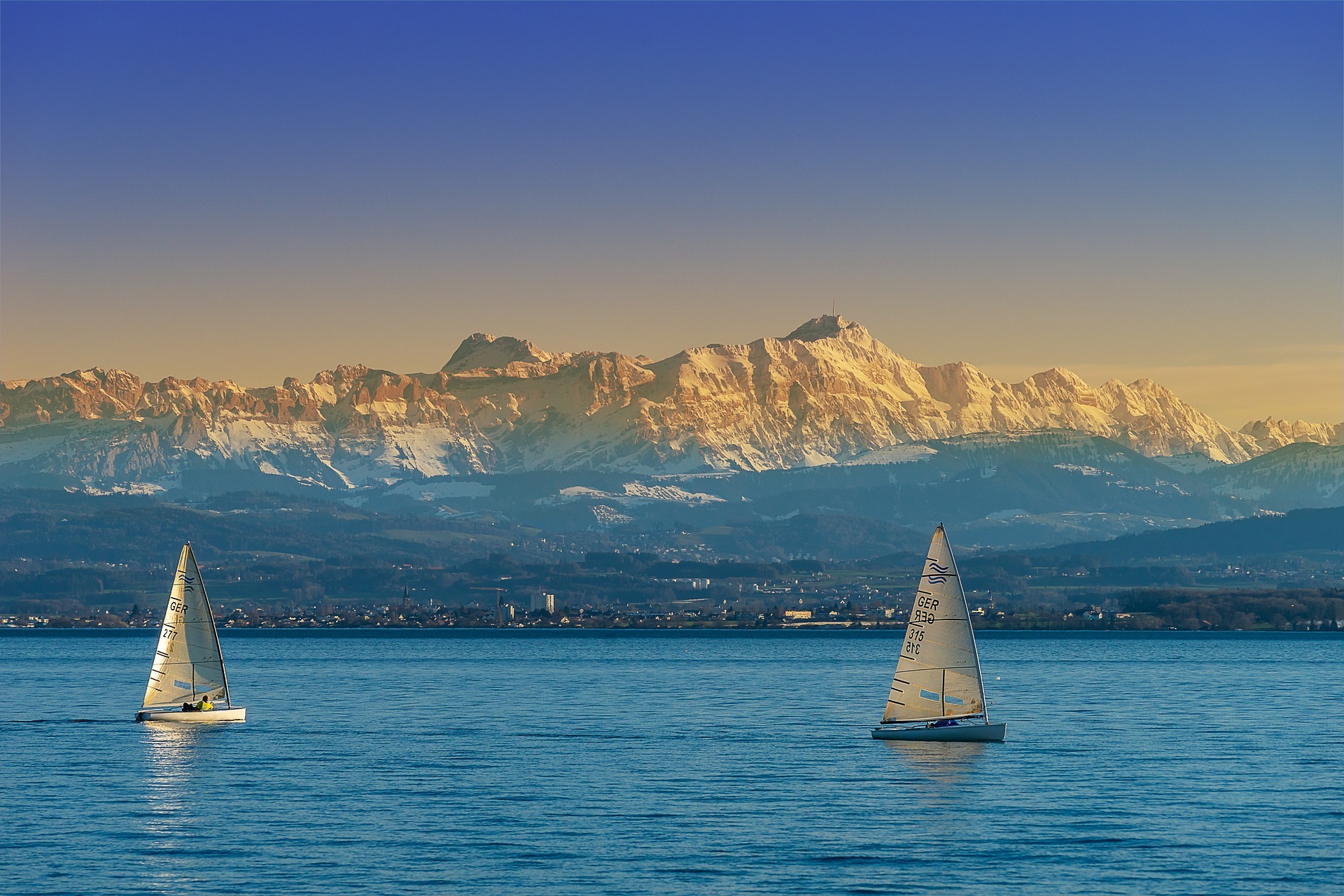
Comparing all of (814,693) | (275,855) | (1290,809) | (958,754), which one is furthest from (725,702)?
(275,855)

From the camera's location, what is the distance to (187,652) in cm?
11338

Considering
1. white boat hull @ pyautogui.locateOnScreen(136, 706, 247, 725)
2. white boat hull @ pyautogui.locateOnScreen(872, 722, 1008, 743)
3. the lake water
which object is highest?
white boat hull @ pyautogui.locateOnScreen(136, 706, 247, 725)

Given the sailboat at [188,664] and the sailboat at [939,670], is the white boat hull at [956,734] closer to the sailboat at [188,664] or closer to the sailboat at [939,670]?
the sailboat at [939,670]

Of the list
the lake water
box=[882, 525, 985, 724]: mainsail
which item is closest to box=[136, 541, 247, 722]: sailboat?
the lake water

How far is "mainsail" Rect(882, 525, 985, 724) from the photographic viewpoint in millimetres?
93062

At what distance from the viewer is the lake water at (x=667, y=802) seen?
62188 mm

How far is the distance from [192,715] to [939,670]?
4634 cm

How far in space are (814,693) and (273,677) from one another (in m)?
60.2

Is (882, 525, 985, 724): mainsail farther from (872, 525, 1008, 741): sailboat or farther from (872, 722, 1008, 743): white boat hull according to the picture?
(872, 722, 1008, 743): white boat hull

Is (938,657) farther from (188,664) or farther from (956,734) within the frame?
(188,664)

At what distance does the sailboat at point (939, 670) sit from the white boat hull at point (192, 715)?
40.8m

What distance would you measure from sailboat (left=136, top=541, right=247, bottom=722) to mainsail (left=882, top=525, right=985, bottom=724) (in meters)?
40.7

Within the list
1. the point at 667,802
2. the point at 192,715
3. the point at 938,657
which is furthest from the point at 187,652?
the point at 938,657

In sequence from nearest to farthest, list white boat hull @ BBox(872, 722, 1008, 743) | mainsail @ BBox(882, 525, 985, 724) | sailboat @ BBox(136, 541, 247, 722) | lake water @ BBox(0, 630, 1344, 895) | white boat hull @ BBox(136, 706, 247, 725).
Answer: lake water @ BBox(0, 630, 1344, 895)
mainsail @ BBox(882, 525, 985, 724)
white boat hull @ BBox(872, 722, 1008, 743)
sailboat @ BBox(136, 541, 247, 722)
white boat hull @ BBox(136, 706, 247, 725)
